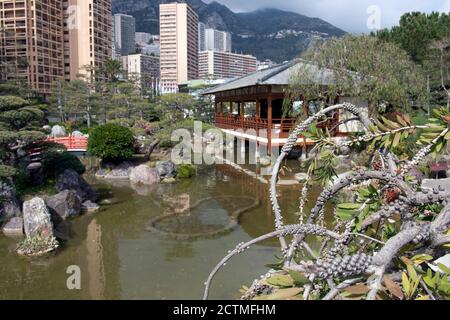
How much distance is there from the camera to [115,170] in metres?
14.5

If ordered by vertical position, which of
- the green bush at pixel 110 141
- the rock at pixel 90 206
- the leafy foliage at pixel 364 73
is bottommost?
the rock at pixel 90 206

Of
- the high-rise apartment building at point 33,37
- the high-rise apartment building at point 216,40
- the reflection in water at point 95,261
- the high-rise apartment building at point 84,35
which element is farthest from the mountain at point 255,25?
the reflection in water at point 95,261

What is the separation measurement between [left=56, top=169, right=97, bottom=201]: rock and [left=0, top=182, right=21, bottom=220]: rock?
63.3 inches

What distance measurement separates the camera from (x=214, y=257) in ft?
22.6

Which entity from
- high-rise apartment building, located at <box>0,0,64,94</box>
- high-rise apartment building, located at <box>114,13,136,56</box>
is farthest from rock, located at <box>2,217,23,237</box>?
high-rise apartment building, located at <box>114,13,136,56</box>

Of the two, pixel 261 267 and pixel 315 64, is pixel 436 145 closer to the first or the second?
pixel 261 267

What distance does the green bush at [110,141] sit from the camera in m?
14.0

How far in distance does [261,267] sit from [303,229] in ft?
17.2

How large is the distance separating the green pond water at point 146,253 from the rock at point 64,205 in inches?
10.2

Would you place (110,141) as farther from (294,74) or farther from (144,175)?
(294,74)

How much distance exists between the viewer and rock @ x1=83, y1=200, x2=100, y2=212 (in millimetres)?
10032

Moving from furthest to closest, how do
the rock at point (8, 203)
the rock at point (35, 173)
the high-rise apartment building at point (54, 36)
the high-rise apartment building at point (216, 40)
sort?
the high-rise apartment building at point (216, 40), the high-rise apartment building at point (54, 36), the rock at point (35, 173), the rock at point (8, 203)

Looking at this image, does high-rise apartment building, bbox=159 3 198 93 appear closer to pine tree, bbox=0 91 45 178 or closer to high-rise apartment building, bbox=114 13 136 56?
high-rise apartment building, bbox=114 13 136 56

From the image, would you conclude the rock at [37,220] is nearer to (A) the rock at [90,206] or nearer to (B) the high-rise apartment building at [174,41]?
(A) the rock at [90,206]
